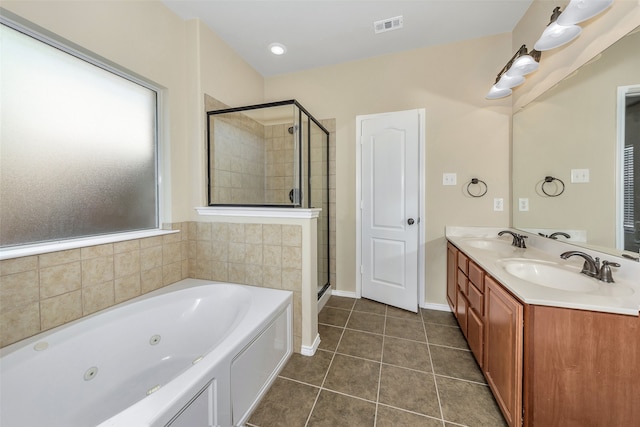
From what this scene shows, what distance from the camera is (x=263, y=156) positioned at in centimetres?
230

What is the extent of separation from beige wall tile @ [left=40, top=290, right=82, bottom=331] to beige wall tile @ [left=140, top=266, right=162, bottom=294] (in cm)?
35

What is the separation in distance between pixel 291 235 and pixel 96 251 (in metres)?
1.21

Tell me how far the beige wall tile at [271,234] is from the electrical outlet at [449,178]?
174cm

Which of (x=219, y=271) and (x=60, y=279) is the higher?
(x=60, y=279)

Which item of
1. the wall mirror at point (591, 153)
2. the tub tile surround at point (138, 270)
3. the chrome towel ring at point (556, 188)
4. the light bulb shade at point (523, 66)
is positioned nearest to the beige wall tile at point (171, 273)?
the tub tile surround at point (138, 270)

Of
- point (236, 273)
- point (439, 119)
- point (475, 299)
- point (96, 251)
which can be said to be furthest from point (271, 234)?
point (439, 119)

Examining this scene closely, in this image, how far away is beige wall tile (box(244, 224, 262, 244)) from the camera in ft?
6.07

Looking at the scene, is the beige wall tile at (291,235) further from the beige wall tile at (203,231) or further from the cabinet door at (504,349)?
the cabinet door at (504,349)

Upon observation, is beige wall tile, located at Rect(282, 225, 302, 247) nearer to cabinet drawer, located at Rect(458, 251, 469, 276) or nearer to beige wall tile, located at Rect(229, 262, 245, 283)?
beige wall tile, located at Rect(229, 262, 245, 283)

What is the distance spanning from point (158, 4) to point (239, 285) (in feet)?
7.39

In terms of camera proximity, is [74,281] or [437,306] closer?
[74,281]

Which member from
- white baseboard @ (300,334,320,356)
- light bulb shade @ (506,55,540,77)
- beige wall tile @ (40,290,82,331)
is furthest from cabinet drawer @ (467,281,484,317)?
beige wall tile @ (40,290,82,331)

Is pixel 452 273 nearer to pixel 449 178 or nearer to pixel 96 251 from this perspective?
pixel 449 178

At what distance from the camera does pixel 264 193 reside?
6.75ft
